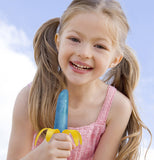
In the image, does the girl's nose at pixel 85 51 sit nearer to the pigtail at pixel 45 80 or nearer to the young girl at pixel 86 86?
the young girl at pixel 86 86

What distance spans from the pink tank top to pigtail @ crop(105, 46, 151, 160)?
0.28 metres

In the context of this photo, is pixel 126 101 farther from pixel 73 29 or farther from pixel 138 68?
pixel 73 29

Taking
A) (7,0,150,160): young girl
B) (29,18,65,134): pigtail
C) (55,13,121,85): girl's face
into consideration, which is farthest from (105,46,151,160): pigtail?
(29,18,65,134): pigtail

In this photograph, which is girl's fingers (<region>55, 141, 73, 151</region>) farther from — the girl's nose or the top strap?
the top strap

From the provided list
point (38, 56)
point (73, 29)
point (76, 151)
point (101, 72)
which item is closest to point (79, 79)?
point (101, 72)

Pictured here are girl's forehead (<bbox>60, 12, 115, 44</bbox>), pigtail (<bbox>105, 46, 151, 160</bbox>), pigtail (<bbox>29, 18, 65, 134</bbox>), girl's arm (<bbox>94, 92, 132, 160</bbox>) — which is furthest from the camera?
pigtail (<bbox>105, 46, 151, 160</bbox>)

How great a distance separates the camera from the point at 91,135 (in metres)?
3.05

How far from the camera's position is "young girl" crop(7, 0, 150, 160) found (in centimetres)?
257

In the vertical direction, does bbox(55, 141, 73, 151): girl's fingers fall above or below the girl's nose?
below

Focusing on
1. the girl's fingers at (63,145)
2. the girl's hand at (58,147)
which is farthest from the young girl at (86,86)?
the girl's fingers at (63,145)

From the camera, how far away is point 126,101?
314cm

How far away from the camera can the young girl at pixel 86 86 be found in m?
2.57

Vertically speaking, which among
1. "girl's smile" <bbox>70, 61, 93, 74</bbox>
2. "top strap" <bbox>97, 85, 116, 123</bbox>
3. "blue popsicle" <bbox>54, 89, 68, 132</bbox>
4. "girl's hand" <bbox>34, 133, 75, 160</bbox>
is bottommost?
"girl's hand" <bbox>34, 133, 75, 160</bbox>

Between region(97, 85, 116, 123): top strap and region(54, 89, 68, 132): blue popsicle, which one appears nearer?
region(54, 89, 68, 132): blue popsicle
